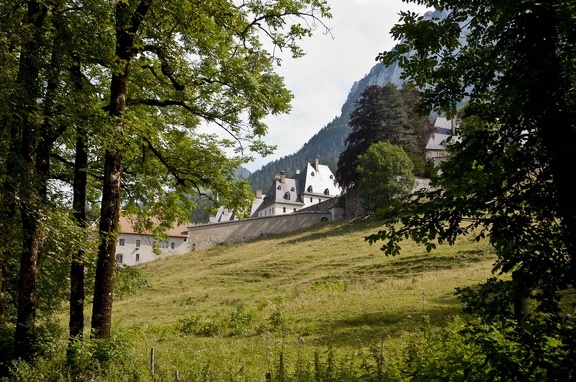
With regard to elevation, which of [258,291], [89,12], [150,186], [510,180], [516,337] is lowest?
[258,291]

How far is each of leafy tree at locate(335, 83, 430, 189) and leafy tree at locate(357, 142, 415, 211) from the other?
6.73m

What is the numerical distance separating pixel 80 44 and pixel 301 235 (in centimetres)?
4443

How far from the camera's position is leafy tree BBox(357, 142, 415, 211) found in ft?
154

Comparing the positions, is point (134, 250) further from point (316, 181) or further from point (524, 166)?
point (524, 166)

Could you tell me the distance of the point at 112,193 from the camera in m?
7.36

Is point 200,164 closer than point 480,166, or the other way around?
point 480,166

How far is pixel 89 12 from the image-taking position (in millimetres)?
7125

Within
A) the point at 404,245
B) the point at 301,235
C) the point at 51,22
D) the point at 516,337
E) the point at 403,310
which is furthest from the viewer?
the point at 301,235

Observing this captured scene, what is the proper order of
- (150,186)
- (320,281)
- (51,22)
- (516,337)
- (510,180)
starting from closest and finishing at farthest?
1. (516,337)
2. (510,180)
3. (51,22)
4. (150,186)
5. (320,281)

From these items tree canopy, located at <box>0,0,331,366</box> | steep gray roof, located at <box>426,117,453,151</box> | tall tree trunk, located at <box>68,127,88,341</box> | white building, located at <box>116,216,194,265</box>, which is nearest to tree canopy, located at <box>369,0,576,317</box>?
tree canopy, located at <box>0,0,331,366</box>

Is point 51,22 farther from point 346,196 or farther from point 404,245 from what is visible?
point 346,196

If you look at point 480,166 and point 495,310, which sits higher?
point 480,166

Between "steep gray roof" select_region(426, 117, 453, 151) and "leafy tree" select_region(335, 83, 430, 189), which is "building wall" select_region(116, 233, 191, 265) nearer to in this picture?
"leafy tree" select_region(335, 83, 430, 189)

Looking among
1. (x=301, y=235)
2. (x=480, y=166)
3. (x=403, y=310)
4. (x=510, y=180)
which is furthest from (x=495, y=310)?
(x=301, y=235)
